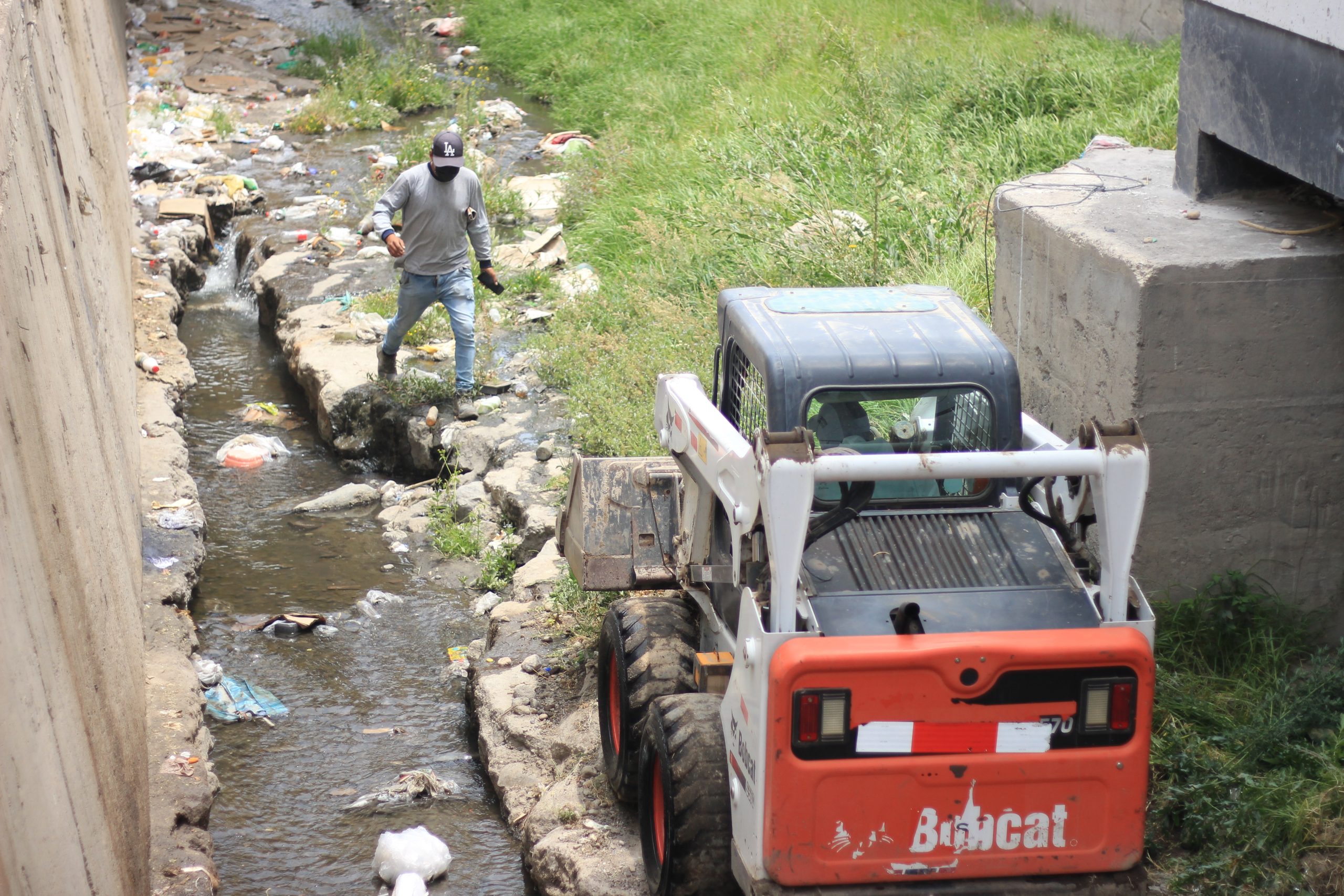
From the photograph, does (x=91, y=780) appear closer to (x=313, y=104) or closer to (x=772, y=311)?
(x=772, y=311)

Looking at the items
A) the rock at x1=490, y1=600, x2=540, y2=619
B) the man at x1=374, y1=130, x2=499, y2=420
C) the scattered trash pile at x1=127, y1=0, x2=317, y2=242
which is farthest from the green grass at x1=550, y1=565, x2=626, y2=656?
the scattered trash pile at x1=127, y1=0, x2=317, y2=242

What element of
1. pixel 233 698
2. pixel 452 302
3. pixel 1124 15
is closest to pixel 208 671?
pixel 233 698

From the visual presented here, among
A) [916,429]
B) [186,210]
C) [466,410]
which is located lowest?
[466,410]

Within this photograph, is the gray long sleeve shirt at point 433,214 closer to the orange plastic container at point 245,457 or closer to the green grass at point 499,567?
the orange plastic container at point 245,457

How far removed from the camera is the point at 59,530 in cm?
334

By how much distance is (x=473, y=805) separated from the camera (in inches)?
196

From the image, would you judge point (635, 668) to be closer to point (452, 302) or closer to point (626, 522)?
point (626, 522)

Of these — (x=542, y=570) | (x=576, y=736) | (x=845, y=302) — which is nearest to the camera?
(x=845, y=302)

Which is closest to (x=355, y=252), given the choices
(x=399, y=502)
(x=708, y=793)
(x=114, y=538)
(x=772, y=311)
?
(x=399, y=502)

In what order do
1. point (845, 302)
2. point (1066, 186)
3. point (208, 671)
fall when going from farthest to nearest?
point (208, 671), point (1066, 186), point (845, 302)

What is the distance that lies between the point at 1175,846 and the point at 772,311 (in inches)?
81.4

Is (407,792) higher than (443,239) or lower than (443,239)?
lower

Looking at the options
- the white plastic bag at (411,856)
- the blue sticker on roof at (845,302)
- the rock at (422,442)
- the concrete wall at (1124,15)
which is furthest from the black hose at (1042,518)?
the concrete wall at (1124,15)

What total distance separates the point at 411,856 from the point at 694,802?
4.76ft
